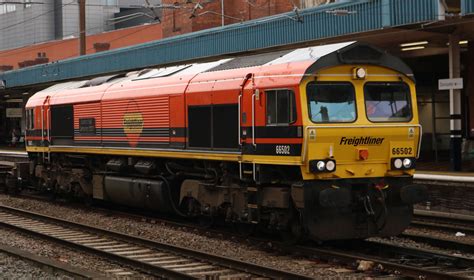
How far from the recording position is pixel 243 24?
24141mm

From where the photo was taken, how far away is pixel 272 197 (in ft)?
34.3

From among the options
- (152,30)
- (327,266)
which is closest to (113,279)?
(327,266)

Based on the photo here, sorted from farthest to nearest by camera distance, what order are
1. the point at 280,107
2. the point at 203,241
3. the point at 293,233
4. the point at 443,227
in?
1. the point at 443,227
2. the point at 203,241
3. the point at 293,233
4. the point at 280,107

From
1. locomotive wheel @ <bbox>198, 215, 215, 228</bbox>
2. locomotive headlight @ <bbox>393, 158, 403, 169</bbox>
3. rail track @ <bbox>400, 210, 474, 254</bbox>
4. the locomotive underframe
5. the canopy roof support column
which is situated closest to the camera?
the locomotive underframe

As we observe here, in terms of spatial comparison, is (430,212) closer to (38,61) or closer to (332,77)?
(332,77)

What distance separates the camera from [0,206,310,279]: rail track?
30.1ft

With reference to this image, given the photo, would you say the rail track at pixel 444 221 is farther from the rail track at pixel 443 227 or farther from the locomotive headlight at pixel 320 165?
the locomotive headlight at pixel 320 165

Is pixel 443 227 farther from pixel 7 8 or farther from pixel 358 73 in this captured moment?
pixel 7 8

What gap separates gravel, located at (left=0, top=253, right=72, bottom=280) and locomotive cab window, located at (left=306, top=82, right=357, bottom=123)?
439 cm

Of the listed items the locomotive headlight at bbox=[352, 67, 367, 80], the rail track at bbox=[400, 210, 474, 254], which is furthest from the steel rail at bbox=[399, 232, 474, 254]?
the locomotive headlight at bbox=[352, 67, 367, 80]

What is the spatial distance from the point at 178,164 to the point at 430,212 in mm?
6452

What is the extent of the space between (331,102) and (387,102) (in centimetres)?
111

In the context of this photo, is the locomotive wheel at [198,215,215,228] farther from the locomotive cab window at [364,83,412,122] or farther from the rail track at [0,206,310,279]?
the locomotive cab window at [364,83,412,122]

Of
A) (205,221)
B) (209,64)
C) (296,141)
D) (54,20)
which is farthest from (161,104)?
(54,20)
